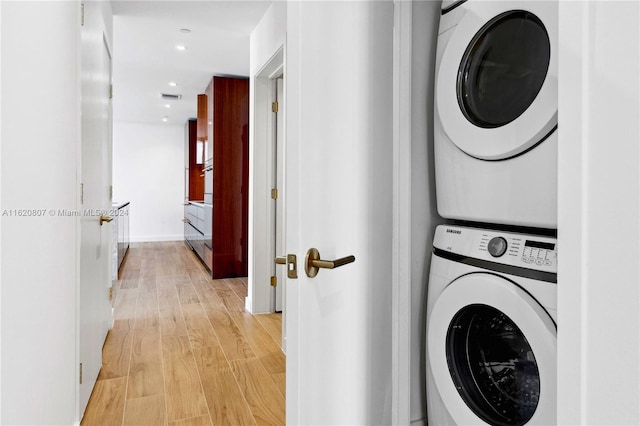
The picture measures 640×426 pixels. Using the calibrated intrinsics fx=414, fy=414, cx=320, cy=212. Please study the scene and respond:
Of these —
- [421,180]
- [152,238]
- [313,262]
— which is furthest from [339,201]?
[152,238]

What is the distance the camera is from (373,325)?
1.31 metres

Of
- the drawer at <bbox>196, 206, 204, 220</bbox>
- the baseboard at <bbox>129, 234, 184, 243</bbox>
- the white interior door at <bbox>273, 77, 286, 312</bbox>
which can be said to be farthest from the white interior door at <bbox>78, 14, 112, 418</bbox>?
the baseboard at <bbox>129, 234, 184, 243</bbox>

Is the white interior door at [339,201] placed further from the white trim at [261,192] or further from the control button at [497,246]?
the white trim at [261,192]

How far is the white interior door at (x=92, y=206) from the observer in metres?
1.91

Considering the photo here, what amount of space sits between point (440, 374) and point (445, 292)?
25 centimetres

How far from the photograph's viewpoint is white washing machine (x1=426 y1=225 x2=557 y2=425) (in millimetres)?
944

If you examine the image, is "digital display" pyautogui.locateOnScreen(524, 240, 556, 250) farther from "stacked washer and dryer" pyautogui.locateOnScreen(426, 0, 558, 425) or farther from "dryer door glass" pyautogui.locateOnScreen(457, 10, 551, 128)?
"dryer door glass" pyautogui.locateOnScreen(457, 10, 551, 128)

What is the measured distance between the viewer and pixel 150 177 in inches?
351

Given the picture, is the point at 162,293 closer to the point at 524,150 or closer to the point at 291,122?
the point at 291,122

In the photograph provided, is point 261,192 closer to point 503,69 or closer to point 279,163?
point 279,163

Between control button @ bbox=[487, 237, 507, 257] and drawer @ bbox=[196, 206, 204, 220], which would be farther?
drawer @ bbox=[196, 206, 204, 220]

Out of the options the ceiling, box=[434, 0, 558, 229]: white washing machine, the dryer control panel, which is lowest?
the dryer control panel

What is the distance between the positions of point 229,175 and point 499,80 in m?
4.14

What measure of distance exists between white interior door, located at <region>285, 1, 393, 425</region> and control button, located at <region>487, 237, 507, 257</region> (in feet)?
1.11
